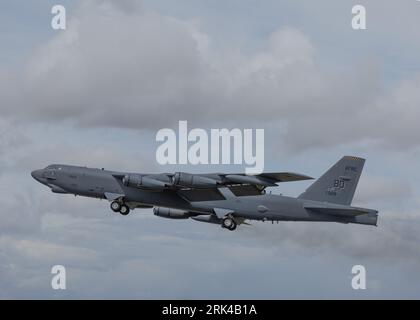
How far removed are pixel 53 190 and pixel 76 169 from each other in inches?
101

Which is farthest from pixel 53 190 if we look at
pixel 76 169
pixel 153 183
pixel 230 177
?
pixel 230 177

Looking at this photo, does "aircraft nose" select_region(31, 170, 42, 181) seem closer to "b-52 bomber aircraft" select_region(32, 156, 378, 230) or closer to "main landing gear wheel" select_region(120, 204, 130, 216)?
"b-52 bomber aircraft" select_region(32, 156, 378, 230)

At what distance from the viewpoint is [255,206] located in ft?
273

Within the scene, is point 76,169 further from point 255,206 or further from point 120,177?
point 255,206

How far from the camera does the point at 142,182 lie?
75.4m

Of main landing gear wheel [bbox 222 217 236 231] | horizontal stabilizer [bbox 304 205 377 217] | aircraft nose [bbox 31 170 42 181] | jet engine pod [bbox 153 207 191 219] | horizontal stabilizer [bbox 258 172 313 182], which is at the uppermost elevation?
aircraft nose [bbox 31 170 42 181]

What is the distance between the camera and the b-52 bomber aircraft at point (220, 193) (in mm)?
75000

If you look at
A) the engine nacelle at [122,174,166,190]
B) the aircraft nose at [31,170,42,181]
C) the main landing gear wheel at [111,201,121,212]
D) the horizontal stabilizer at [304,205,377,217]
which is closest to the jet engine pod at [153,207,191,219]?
the engine nacelle at [122,174,166,190]

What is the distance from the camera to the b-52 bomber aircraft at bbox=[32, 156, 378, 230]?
246ft

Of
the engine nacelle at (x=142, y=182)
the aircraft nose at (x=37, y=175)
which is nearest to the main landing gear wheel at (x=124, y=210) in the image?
the engine nacelle at (x=142, y=182)

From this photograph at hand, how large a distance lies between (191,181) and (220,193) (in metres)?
5.75

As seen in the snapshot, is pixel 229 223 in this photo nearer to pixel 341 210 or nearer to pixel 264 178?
pixel 341 210

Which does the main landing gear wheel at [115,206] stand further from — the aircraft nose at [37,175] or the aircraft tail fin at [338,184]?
the aircraft tail fin at [338,184]
